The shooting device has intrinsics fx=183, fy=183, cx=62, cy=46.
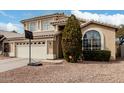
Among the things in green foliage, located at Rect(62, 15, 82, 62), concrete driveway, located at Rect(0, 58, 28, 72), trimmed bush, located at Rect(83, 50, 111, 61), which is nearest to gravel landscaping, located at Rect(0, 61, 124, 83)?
concrete driveway, located at Rect(0, 58, 28, 72)

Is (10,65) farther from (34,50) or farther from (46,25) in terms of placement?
(46,25)

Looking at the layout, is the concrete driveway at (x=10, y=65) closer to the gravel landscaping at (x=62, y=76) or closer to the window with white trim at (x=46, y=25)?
the gravel landscaping at (x=62, y=76)

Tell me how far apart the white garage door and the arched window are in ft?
16.2

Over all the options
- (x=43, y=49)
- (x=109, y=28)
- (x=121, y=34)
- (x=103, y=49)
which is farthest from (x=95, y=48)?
(x=121, y=34)

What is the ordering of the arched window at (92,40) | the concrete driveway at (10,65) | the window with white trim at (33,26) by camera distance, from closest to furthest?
the concrete driveway at (10,65)
the arched window at (92,40)
the window with white trim at (33,26)

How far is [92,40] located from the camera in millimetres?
20703

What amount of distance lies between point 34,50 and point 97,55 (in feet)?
26.8

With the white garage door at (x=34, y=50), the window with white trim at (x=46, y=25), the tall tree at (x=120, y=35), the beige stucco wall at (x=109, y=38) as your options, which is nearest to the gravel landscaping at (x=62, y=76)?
the beige stucco wall at (x=109, y=38)

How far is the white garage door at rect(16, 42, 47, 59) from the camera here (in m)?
22.3

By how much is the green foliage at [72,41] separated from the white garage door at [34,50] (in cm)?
511

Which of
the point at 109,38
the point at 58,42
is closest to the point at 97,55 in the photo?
the point at 109,38

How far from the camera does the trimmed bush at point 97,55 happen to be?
63.4ft

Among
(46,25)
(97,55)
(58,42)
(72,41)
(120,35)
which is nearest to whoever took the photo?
(72,41)

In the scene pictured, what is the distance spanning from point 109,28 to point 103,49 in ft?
7.95
